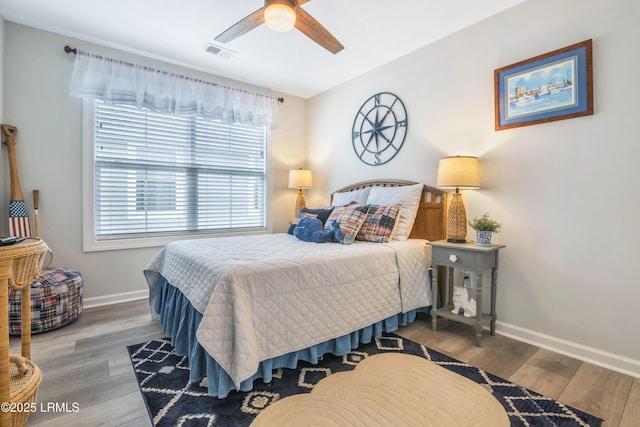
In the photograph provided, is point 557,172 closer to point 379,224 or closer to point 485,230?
point 485,230

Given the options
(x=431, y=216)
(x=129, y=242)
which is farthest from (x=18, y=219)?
(x=431, y=216)

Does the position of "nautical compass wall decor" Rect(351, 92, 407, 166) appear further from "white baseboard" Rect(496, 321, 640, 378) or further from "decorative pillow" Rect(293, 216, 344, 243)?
"white baseboard" Rect(496, 321, 640, 378)

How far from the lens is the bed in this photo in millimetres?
1600

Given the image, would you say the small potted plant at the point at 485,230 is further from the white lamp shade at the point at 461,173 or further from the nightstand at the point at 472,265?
the white lamp shade at the point at 461,173

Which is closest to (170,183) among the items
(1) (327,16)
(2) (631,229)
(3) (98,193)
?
(3) (98,193)

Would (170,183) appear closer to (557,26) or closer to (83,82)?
(83,82)

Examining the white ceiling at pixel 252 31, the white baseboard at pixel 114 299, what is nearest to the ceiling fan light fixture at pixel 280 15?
the white ceiling at pixel 252 31

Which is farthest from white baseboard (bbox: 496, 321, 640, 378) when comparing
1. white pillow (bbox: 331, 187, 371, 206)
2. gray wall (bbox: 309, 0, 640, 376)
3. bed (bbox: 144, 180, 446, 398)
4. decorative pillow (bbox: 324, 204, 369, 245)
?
white pillow (bbox: 331, 187, 371, 206)

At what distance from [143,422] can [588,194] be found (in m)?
2.92

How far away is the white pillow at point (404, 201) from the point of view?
9.27 feet

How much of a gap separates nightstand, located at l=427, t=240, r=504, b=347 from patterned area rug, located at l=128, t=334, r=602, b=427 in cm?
40

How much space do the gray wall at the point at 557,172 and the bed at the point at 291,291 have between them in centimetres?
57

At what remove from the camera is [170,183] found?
3.52 meters

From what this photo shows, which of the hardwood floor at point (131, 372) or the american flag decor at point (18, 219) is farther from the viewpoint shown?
the american flag decor at point (18, 219)
